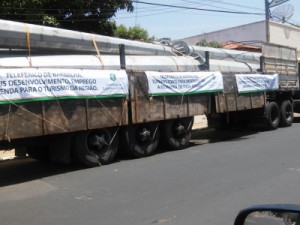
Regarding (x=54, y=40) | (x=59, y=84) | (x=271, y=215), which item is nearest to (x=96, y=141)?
(x=59, y=84)

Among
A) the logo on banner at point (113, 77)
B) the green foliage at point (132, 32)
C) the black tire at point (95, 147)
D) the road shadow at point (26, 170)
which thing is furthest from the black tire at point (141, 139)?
the green foliage at point (132, 32)

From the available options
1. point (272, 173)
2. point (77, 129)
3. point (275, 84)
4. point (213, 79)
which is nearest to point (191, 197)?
point (272, 173)

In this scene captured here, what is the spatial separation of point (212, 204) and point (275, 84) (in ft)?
37.9

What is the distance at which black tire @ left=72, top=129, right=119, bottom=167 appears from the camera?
9862 millimetres

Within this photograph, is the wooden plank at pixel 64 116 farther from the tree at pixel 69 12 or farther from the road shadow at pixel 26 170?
the tree at pixel 69 12

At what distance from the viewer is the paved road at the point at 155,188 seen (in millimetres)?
6090

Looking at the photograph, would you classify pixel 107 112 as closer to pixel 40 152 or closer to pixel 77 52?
pixel 77 52

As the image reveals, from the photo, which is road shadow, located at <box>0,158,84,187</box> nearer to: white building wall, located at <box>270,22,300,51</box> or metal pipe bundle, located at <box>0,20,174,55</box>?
metal pipe bundle, located at <box>0,20,174,55</box>

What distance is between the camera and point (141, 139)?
11414 millimetres

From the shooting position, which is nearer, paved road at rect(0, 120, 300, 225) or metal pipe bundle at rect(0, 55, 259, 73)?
paved road at rect(0, 120, 300, 225)

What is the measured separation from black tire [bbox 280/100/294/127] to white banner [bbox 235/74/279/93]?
1001mm

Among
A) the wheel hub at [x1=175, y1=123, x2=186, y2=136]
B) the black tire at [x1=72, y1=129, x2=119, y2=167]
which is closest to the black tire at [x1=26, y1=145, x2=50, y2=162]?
the black tire at [x1=72, y1=129, x2=119, y2=167]

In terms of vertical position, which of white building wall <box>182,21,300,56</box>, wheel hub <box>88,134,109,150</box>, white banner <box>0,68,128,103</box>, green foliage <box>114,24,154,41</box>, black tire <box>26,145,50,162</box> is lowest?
black tire <box>26,145,50,162</box>

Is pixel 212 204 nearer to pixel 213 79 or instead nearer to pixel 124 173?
pixel 124 173
